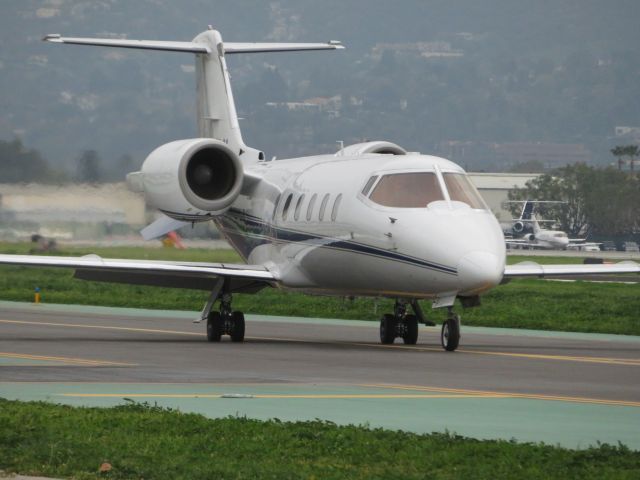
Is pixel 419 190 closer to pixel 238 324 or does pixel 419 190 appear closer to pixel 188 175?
pixel 238 324

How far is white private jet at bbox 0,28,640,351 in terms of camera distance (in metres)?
23.4

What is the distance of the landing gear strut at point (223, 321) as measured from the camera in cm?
2697

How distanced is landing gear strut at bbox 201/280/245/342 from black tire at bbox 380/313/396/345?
2449 mm

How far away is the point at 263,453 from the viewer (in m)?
11.7

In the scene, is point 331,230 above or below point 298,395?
above

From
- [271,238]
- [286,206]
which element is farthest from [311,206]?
[271,238]

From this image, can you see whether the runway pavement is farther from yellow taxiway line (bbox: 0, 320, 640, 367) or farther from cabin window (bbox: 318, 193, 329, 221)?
cabin window (bbox: 318, 193, 329, 221)

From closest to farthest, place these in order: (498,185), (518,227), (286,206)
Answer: (286,206)
(518,227)
(498,185)

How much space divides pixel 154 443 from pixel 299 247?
15261 mm

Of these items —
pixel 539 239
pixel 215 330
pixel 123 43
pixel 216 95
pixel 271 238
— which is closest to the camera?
pixel 215 330

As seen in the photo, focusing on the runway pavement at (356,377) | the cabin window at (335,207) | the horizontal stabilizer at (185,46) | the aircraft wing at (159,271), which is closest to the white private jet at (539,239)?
the horizontal stabilizer at (185,46)

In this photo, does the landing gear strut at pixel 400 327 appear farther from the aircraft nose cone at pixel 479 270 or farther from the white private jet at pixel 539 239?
the white private jet at pixel 539 239

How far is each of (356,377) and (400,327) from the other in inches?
313

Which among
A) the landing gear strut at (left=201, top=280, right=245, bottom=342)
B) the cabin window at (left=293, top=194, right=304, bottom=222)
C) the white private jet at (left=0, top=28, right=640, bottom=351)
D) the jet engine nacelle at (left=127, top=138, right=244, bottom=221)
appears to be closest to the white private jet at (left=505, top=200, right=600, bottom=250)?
the white private jet at (left=0, top=28, right=640, bottom=351)
